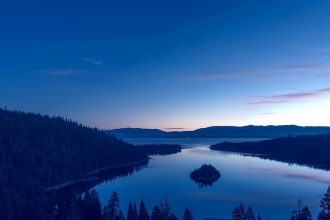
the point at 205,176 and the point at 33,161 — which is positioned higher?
the point at 33,161

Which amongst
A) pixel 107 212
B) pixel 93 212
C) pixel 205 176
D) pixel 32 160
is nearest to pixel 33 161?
pixel 32 160

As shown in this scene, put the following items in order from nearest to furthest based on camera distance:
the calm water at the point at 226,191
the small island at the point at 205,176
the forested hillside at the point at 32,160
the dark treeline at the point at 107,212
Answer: the dark treeline at the point at 107,212 → the calm water at the point at 226,191 → the forested hillside at the point at 32,160 → the small island at the point at 205,176

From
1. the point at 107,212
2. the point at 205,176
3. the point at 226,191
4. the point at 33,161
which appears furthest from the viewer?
the point at 205,176

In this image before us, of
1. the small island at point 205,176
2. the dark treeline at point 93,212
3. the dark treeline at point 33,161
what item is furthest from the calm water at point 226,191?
the dark treeline at point 33,161

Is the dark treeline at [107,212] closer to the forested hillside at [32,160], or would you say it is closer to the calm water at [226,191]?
the forested hillside at [32,160]

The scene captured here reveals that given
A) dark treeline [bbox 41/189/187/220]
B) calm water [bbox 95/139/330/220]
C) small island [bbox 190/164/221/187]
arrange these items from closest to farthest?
dark treeline [bbox 41/189/187/220] → calm water [bbox 95/139/330/220] → small island [bbox 190/164/221/187]

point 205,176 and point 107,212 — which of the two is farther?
point 205,176

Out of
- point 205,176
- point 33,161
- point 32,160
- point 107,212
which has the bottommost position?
point 205,176

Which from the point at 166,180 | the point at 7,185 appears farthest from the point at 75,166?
the point at 7,185

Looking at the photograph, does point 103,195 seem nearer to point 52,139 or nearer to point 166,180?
point 166,180

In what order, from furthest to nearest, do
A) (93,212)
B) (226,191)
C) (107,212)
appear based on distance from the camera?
1. (226,191)
2. (93,212)
3. (107,212)

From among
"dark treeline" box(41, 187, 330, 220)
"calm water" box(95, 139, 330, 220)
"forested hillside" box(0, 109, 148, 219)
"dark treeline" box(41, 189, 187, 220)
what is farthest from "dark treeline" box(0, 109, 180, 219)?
"calm water" box(95, 139, 330, 220)

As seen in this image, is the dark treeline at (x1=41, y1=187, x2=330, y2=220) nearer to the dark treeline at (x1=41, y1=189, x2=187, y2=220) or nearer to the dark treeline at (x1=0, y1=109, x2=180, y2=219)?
the dark treeline at (x1=41, y1=189, x2=187, y2=220)

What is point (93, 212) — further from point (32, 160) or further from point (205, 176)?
point (205, 176)
